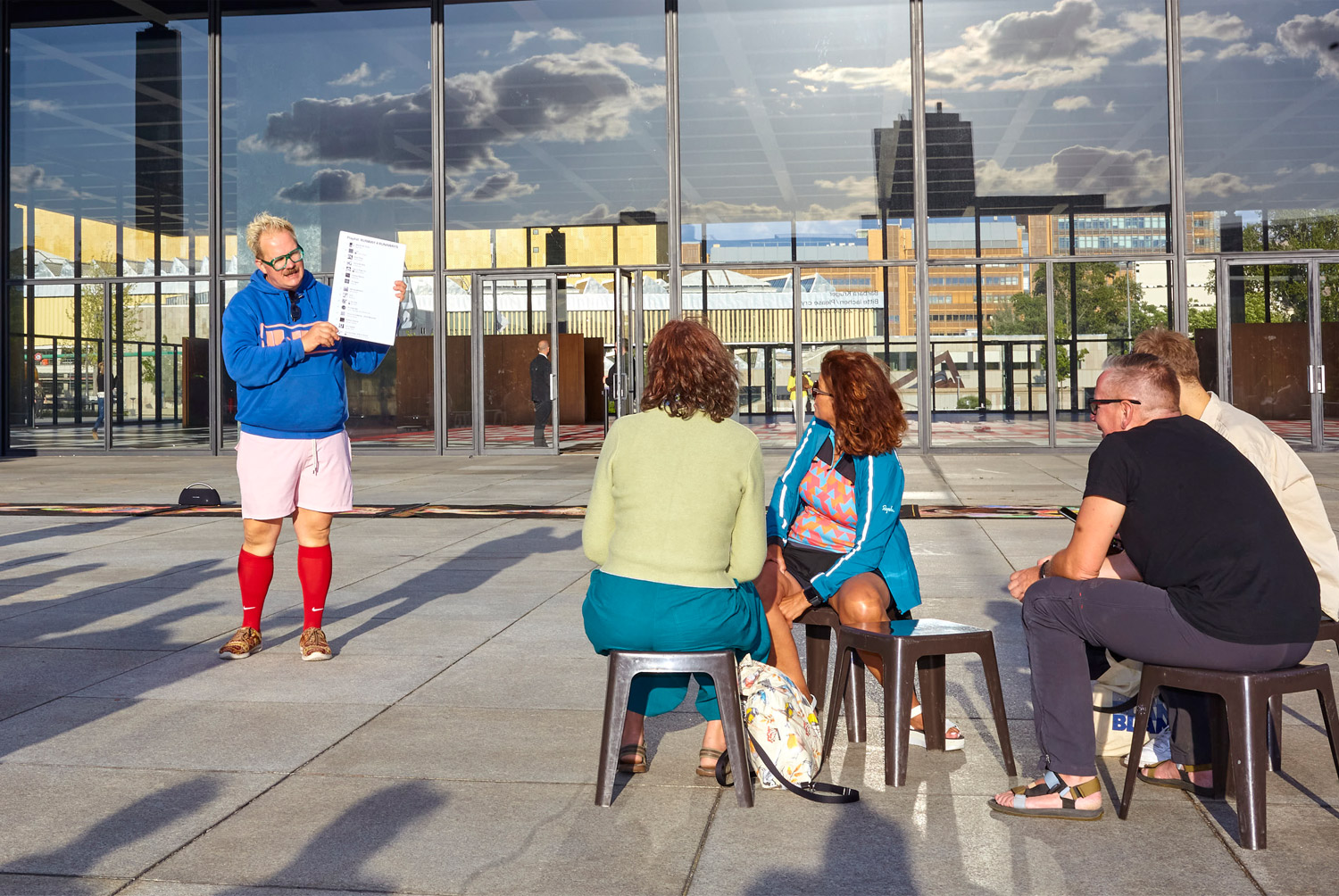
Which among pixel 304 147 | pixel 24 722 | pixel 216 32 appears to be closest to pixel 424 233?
pixel 304 147

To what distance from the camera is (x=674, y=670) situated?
331 cm

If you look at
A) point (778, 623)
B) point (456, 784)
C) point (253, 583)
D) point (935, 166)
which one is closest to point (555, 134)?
point (935, 166)

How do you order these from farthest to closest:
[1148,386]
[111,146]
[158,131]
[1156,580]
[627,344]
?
1. [111,146]
2. [158,131]
3. [627,344]
4. [1148,386]
5. [1156,580]

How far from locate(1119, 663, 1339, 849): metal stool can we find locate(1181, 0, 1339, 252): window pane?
658 inches

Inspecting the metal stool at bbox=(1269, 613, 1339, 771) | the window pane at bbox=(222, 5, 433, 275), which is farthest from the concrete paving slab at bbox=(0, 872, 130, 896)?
the window pane at bbox=(222, 5, 433, 275)

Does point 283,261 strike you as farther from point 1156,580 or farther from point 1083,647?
point 1156,580

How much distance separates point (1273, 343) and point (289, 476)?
16.6m

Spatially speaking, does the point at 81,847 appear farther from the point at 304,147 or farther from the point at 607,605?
the point at 304,147

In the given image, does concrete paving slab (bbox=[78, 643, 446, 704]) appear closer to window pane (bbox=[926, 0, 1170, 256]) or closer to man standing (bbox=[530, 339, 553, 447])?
man standing (bbox=[530, 339, 553, 447])

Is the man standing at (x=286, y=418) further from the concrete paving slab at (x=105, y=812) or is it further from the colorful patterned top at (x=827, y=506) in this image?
the colorful patterned top at (x=827, y=506)

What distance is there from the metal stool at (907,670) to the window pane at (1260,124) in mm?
16389

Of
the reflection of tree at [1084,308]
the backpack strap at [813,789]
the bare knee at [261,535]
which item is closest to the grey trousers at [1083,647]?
the backpack strap at [813,789]

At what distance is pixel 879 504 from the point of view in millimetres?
4008

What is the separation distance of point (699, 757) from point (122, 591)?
4.38 m
